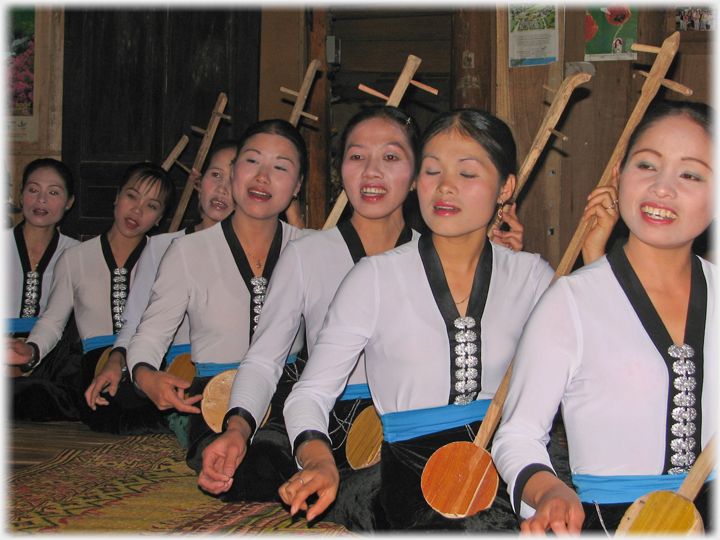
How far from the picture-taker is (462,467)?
5.29 ft

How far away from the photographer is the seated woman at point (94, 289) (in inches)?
135

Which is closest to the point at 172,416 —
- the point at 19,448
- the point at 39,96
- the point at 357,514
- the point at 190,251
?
the point at 19,448

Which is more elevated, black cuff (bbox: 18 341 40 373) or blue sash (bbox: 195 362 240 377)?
blue sash (bbox: 195 362 240 377)

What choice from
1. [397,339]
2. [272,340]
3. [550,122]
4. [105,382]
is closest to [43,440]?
[105,382]

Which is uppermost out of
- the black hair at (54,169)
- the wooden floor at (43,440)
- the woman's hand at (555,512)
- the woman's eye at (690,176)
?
the black hair at (54,169)

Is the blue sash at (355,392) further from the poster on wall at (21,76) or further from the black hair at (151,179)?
→ the poster on wall at (21,76)

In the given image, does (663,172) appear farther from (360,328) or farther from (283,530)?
(283,530)

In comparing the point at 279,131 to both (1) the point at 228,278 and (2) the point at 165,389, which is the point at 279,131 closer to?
(1) the point at 228,278

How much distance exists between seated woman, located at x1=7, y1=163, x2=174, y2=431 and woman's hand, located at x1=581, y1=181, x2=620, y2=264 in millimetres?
2381

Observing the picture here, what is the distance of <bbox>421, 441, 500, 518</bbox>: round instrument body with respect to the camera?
1576 millimetres

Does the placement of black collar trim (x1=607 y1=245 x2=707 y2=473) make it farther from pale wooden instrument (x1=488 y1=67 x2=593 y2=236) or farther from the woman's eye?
pale wooden instrument (x1=488 y1=67 x2=593 y2=236)

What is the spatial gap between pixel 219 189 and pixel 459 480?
2.19 meters

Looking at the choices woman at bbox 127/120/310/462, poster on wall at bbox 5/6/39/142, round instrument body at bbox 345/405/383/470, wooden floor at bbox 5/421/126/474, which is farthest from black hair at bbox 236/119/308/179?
poster on wall at bbox 5/6/39/142

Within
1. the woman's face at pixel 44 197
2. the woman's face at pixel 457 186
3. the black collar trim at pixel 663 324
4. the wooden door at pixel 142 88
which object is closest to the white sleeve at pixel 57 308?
the woman's face at pixel 44 197
